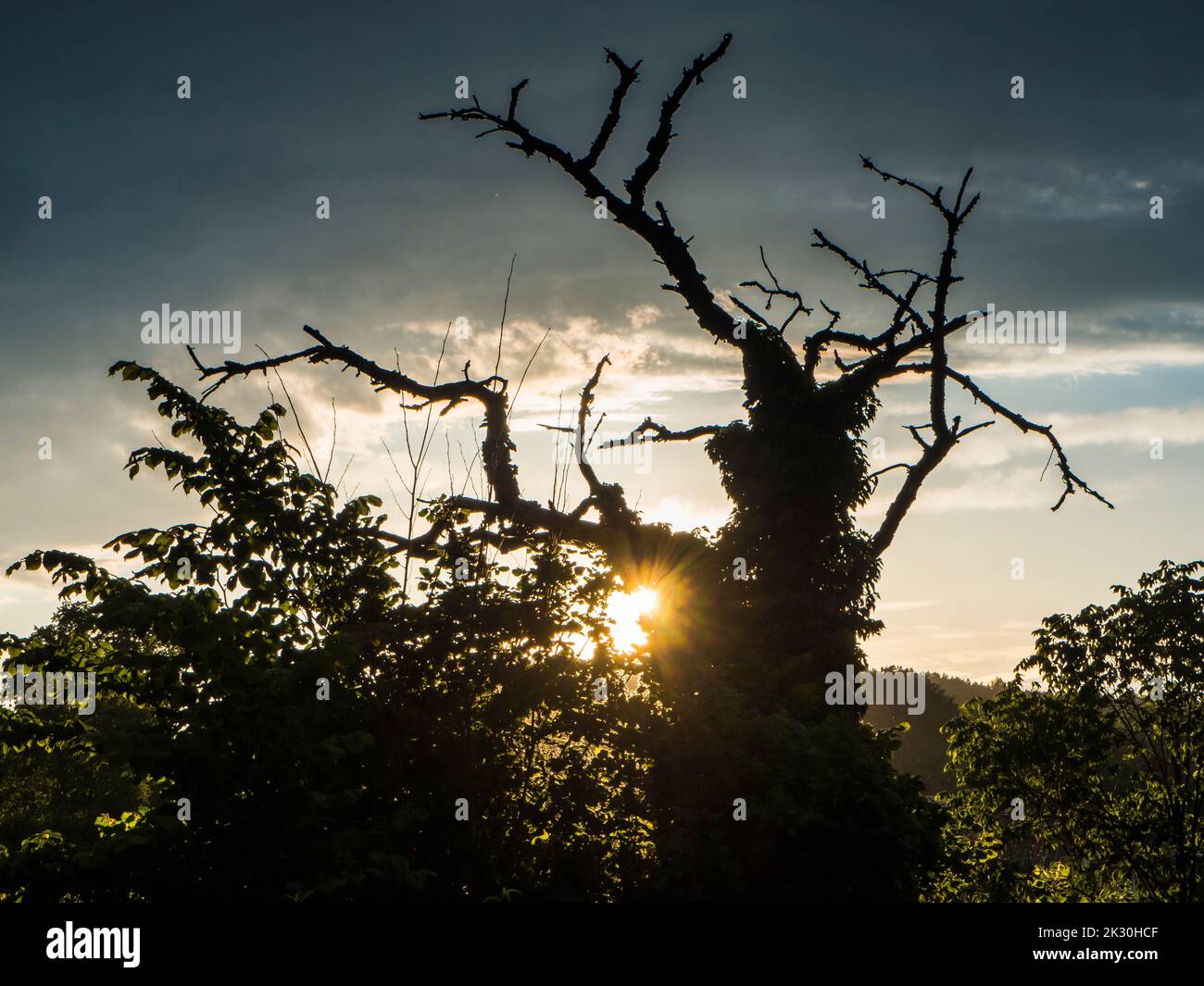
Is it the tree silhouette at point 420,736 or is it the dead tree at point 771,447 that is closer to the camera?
the tree silhouette at point 420,736

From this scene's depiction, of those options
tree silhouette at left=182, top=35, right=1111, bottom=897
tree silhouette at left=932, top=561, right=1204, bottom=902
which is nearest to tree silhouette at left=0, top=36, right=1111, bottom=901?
tree silhouette at left=182, top=35, right=1111, bottom=897

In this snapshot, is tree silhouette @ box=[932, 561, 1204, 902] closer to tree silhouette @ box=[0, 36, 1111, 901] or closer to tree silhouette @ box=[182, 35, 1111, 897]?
tree silhouette @ box=[182, 35, 1111, 897]

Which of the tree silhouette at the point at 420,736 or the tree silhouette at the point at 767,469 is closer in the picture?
the tree silhouette at the point at 420,736

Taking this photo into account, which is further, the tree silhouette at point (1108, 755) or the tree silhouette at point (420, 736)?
the tree silhouette at point (1108, 755)

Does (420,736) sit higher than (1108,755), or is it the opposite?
(420,736)

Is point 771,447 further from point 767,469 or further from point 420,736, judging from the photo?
point 420,736

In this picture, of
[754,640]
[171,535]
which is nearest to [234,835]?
[171,535]

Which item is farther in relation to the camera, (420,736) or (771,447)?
(771,447)

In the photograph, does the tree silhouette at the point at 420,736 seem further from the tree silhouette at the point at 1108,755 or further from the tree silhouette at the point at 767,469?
the tree silhouette at the point at 1108,755

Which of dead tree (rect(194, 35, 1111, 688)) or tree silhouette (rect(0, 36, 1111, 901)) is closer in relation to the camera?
tree silhouette (rect(0, 36, 1111, 901))

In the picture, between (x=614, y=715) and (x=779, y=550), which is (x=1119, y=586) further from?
(x=614, y=715)

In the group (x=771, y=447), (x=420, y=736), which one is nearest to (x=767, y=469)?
(x=771, y=447)

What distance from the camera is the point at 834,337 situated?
20.4m

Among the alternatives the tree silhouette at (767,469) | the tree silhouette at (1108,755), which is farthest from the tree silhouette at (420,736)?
the tree silhouette at (1108,755)
